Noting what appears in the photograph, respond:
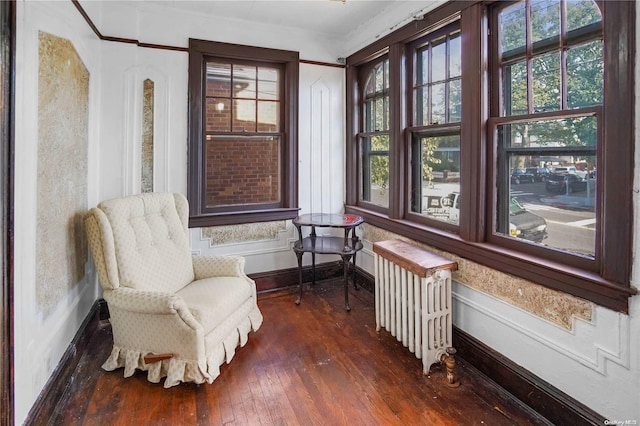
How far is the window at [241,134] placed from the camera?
341 cm

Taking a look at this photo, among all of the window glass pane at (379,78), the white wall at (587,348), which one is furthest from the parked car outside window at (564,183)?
the window glass pane at (379,78)

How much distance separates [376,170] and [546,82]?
190 cm

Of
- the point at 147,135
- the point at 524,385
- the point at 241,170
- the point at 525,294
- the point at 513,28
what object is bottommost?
the point at 524,385

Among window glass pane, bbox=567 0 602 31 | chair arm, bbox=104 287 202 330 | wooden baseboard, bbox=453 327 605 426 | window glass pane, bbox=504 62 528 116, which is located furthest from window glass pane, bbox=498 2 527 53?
chair arm, bbox=104 287 202 330

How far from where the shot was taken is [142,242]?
8.26 feet

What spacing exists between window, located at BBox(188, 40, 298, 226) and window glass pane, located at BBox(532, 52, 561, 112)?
7.52ft

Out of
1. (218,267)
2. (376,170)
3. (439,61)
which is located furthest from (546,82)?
(218,267)

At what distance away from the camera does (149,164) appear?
10.5 ft

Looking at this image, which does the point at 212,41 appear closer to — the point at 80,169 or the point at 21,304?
the point at 80,169

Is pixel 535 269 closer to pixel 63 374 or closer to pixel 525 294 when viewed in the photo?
pixel 525 294

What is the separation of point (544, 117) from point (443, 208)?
1.04 m

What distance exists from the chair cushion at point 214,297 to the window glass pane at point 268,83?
6.60 ft

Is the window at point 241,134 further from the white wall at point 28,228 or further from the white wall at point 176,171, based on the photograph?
the white wall at point 28,228

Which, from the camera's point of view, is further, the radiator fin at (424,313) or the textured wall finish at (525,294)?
the radiator fin at (424,313)
